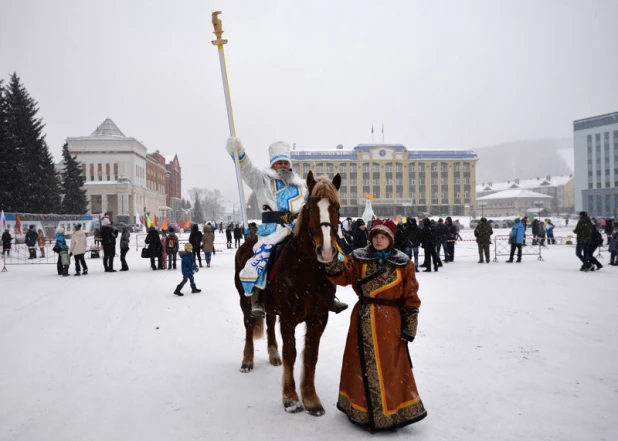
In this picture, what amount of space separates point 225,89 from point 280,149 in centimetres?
121

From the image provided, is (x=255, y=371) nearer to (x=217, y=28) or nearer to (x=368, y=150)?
(x=217, y=28)

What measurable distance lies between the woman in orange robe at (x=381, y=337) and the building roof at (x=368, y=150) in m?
73.3

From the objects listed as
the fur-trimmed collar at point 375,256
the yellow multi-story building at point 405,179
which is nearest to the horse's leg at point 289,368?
the fur-trimmed collar at point 375,256

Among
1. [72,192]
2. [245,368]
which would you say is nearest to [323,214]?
[245,368]

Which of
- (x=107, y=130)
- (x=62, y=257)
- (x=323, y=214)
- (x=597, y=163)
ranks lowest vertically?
(x=62, y=257)

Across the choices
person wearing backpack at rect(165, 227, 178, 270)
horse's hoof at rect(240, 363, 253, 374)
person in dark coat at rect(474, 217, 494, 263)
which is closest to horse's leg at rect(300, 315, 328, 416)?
horse's hoof at rect(240, 363, 253, 374)

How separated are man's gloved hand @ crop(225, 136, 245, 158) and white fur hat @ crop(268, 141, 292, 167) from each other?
13.7 inches

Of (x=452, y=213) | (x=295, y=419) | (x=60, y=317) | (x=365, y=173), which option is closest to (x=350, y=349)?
(x=295, y=419)

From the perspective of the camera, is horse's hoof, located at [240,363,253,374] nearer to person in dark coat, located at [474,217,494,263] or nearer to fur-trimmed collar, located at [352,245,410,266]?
fur-trimmed collar, located at [352,245,410,266]

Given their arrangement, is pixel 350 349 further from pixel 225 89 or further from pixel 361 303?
pixel 225 89

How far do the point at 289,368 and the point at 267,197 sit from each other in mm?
1881

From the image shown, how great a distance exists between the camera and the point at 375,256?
363 centimetres

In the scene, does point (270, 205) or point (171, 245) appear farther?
point (171, 245)

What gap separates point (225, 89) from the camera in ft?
16.7
